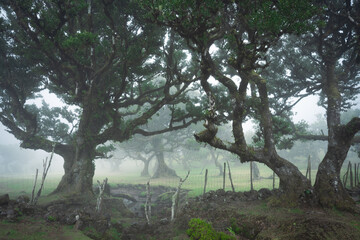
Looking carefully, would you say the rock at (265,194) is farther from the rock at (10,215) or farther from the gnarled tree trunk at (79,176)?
the gnarled tree trunk at (79,176)

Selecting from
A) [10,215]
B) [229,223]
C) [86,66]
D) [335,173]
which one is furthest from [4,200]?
[335,173]

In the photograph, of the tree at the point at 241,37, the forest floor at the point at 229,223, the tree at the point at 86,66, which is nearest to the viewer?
the forest floor at the point at 229,223

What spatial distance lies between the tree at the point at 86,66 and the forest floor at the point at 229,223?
6.01m

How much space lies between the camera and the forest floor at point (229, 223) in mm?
6504

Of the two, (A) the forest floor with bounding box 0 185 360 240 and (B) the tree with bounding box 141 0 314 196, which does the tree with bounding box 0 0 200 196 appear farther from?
(A) the forest floor with bounding box 0 185 360 240

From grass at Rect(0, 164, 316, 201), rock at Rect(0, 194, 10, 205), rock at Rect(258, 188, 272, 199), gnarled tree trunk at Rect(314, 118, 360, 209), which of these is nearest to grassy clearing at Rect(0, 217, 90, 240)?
rock at Rect(0, 194, 10, 205)

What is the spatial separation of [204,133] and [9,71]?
16.1m

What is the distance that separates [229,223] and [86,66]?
1247 centimetres

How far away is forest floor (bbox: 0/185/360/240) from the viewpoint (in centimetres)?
650

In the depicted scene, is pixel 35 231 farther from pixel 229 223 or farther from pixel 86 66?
pixel 86 66

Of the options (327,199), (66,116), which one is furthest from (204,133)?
(66,116)

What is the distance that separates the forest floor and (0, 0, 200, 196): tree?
19.7 feet

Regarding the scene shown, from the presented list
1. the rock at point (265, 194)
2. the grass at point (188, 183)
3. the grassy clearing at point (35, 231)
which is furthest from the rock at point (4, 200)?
the rock at point (265, 194)

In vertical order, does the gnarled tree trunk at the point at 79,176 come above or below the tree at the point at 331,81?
below
